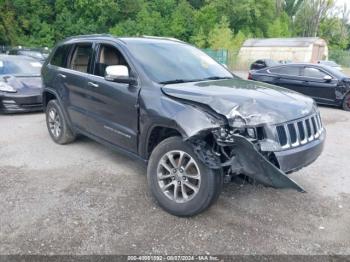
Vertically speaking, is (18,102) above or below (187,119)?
below

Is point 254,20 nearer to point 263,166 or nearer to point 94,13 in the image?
point 94,13

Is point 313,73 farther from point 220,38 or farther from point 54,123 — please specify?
point 220,38

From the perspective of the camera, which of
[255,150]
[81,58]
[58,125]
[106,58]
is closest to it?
[255,150]

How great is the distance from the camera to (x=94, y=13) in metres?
47.5

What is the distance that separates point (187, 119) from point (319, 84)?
8549 millimetres

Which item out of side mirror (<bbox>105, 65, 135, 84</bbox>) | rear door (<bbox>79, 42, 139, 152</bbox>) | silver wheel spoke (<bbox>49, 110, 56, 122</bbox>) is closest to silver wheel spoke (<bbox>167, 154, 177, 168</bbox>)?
rear door (<bbox>79, 42, 139, 152</bbox>)

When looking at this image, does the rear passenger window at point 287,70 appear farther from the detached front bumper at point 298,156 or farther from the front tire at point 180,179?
the front tire at point 180,179

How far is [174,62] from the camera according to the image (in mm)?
4492

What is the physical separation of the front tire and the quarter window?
861cm

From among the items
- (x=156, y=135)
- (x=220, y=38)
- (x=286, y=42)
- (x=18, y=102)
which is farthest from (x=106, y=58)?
(x=220, y=38)

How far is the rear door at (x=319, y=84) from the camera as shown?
10523mm

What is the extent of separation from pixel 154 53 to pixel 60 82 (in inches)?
76.1

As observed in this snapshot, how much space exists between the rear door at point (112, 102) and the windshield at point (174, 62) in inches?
8.8

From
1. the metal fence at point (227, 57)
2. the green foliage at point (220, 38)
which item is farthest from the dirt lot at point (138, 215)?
the green foliage at point (220, 38)
